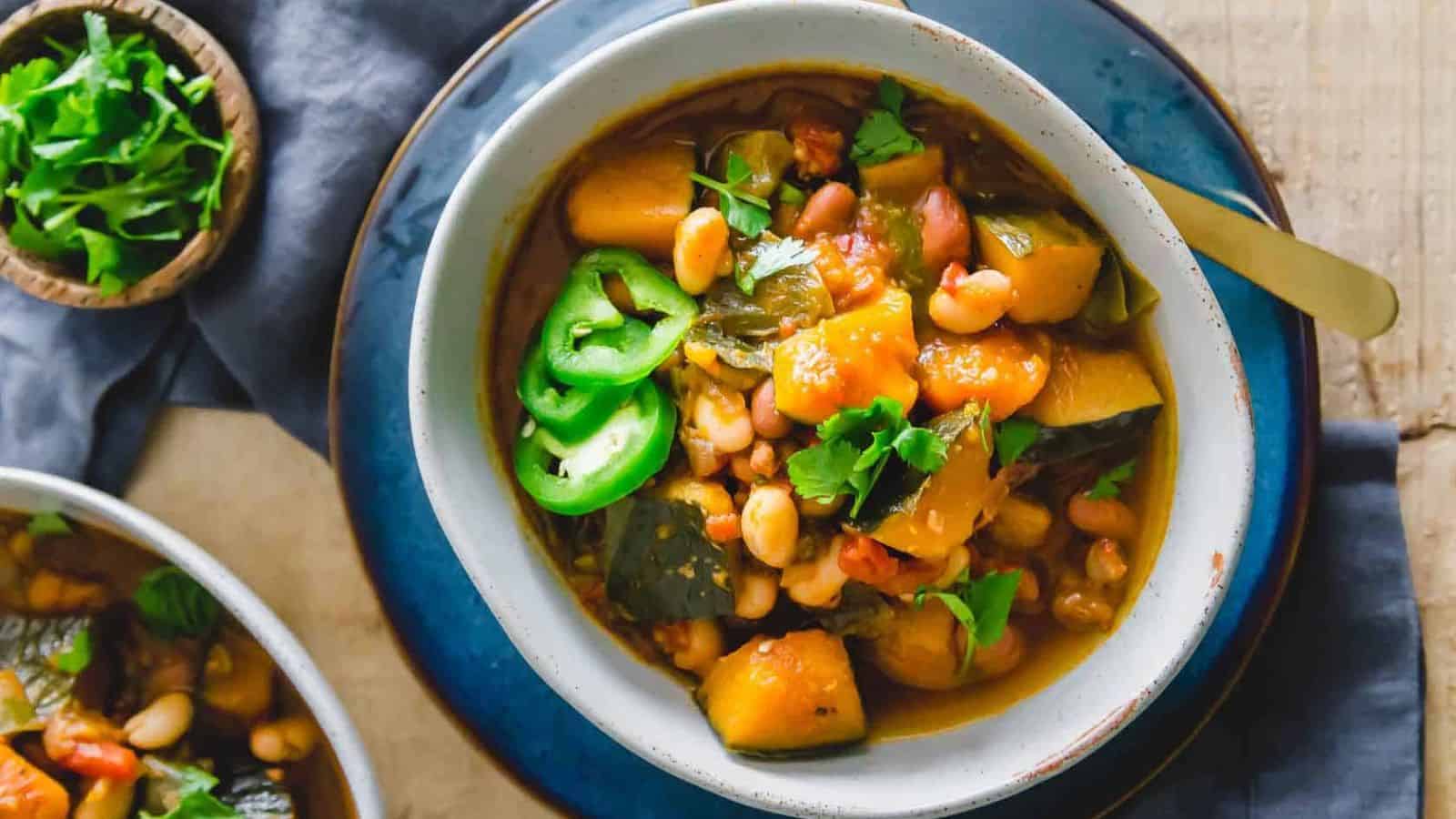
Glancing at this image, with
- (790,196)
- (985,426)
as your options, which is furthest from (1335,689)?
(790,196)

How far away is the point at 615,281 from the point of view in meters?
2.25

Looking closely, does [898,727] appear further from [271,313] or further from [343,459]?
[271,313]

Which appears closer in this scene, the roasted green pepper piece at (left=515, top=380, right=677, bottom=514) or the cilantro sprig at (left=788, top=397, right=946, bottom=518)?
the cilantro sprig at (left=788, top=397, right=946, bottom=518)

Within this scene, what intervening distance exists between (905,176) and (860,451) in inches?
19.0

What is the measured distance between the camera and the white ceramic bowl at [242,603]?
2277 mm

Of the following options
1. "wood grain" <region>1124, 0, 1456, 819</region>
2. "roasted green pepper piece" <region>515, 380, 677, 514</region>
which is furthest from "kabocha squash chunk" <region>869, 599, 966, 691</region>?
"wood grain" <region>1124, 0, 1456, 819</region>

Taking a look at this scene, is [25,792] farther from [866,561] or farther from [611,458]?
[866,561]

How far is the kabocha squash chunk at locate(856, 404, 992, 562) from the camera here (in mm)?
2047

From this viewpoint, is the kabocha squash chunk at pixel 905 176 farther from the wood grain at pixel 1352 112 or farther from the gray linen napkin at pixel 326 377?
the gray linen napkin at pixel 326 377

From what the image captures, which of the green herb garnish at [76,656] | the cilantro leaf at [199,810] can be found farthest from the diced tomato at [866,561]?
the green herb garnish at [76,656]

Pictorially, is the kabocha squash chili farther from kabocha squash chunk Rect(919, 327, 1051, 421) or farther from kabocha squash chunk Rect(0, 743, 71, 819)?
kabocha squash chunk Rect(0, 743, 71, 819)

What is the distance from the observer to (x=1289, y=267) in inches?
88.6

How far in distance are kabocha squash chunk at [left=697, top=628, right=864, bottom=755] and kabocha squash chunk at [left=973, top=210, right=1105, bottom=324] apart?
621mm

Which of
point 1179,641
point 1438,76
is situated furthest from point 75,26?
point 1438,76
